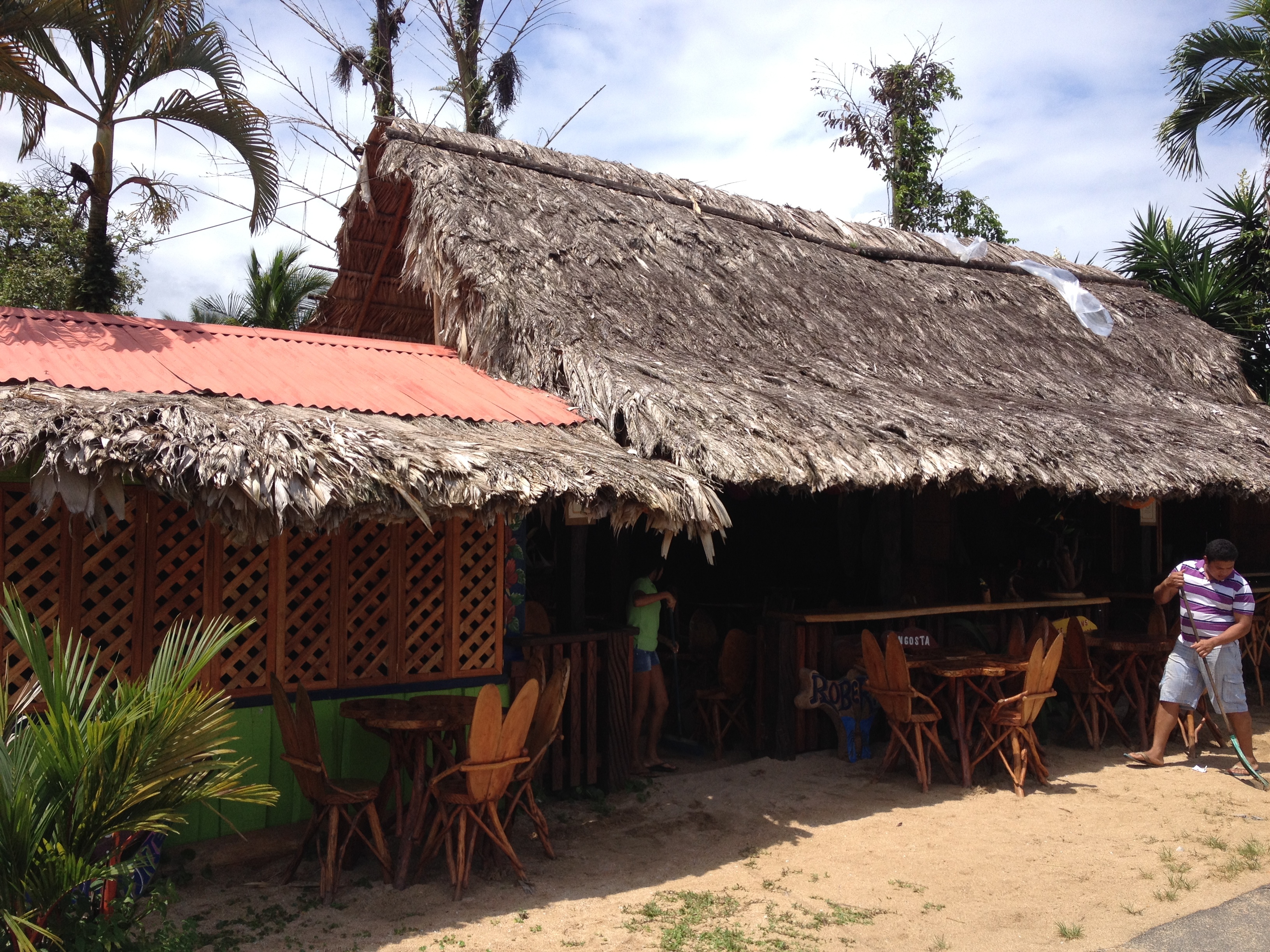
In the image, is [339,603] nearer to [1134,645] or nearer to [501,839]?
[501,839]

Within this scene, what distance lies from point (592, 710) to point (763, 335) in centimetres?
338

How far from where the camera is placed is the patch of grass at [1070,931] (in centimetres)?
418

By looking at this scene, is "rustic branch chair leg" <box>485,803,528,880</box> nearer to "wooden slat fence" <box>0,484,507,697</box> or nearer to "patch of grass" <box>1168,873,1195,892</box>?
"wooden slat fence" <box>0,484,507,697</box>

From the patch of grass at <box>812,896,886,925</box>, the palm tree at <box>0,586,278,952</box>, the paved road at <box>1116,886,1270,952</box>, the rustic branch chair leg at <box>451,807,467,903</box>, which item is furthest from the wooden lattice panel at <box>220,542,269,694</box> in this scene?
the paved road at <box>1116,886,1270,952</box>

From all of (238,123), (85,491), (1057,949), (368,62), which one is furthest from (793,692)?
(368,62)

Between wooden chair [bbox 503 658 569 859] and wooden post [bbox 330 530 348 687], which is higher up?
wooden post [bbox 330 530 348 687]

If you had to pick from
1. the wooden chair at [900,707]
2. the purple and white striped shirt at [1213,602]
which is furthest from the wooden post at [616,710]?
the purple and white striped shirt at [1213,602]

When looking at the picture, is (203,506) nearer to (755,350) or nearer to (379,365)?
(379,365)

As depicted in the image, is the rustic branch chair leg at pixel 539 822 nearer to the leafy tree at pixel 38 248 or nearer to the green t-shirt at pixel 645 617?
the green t-shirt at pixel 645 617

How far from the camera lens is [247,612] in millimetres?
5250

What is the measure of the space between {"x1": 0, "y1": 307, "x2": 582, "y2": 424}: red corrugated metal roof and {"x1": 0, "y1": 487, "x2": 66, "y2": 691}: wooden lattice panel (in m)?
0.69

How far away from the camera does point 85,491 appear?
3988mm

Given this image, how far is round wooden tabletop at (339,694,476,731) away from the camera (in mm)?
4727

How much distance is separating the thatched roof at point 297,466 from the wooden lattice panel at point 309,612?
702mm
